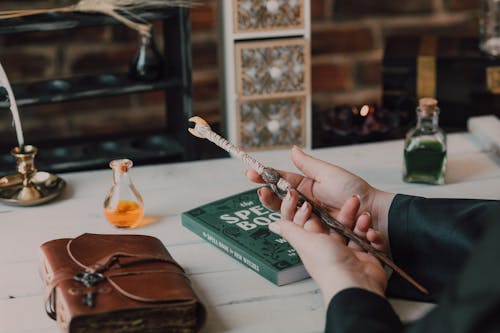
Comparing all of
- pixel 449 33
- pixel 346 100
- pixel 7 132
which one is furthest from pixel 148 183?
pixel 449 33

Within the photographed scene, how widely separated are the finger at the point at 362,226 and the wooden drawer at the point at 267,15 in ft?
2.62

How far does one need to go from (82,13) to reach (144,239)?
79 centimetres

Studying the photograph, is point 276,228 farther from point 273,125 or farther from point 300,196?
point 273,125

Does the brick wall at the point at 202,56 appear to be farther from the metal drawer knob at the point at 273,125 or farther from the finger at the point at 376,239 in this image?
the finger at the point at 376,239

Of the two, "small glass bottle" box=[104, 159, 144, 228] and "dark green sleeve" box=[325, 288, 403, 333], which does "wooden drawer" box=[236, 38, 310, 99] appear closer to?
"small glass bottle" box=[104, 159, 144, 228]

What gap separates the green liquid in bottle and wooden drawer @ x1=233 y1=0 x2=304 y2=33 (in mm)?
509

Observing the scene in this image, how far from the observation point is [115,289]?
1167 millimetres

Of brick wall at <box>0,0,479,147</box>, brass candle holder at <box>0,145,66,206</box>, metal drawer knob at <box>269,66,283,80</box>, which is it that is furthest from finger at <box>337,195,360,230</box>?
brick wall at <box>0,0,479,147</box>

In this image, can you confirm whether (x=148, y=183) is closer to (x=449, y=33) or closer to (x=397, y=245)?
(x=397, y=245)

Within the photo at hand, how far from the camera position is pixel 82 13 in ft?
6.38

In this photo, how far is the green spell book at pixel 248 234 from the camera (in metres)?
1.32

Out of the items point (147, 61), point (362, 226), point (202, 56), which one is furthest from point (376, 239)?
point (202, 56)

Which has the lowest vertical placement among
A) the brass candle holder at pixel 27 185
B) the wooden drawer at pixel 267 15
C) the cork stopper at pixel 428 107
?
the brass candle holder at pixel 27 185

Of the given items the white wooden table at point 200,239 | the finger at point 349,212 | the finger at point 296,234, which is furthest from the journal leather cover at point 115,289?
the finger at point 349,212
